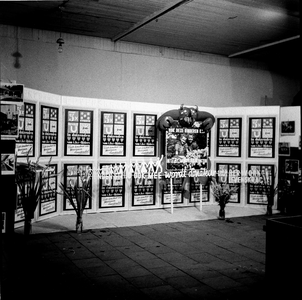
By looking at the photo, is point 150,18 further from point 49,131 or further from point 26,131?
point 26,131

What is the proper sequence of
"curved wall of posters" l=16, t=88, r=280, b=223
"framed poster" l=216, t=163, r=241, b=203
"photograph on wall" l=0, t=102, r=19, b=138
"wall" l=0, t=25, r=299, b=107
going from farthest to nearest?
"framed poster" l=216, t=163, r=241, b=203 → "wall" l=0, t=25, r=299, b=107 → "curved wall of posters" l=16, t=88, r=280, b=223 → "photograph on wall" l=0, t=102, r=19, b=138

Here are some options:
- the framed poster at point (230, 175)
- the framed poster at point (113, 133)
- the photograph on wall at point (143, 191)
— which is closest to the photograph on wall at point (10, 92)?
the framed poster at point (113, 133)

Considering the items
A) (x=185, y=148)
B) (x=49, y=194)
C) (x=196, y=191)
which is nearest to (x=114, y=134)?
(x=185, y=148)

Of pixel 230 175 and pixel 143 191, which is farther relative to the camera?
pixel 230 175

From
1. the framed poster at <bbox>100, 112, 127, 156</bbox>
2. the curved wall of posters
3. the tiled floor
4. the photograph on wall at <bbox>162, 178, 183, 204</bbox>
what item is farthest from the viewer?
the photograph on wall at <bbox>162, 178, 183, 204</bbox>

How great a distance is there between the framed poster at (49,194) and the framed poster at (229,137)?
3958 mm

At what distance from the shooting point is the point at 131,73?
9.12 meters

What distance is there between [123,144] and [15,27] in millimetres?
3242

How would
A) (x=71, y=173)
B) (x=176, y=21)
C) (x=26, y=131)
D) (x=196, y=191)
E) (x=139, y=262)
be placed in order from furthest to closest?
(x=196, y=191)
(x=71, y=173)
(x=176, y=21)
(x=26, y=131)
(x=139, y=262)

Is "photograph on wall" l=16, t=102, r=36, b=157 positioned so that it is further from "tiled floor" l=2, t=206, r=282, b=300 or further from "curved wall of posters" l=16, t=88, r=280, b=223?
"tiled floor" l=2, t=206, r=282, b=300

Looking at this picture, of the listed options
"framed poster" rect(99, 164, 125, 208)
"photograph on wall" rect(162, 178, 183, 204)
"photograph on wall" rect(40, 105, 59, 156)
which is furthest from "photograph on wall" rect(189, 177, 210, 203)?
"photograph on wall" rect(40, 105, 59, 156)

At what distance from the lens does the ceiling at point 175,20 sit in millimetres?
6836

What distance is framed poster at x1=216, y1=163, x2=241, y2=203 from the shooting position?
30.2ft

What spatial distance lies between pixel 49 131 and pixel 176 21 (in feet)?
10.9
